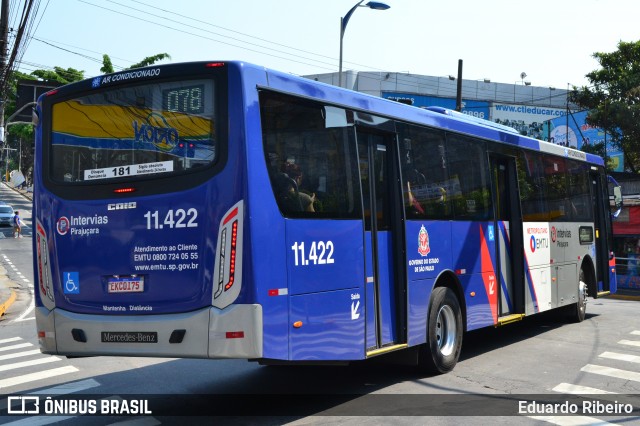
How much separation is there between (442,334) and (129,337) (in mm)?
4376

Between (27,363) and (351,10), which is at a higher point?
(351,10)

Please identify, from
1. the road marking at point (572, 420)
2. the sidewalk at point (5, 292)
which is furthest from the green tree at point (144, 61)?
the road marking at point (572, 420)

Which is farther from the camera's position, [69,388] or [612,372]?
[612,372]

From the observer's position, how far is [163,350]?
259 inches

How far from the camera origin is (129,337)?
6766 mm

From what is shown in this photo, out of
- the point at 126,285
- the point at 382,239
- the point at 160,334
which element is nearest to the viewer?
the point at 160,334

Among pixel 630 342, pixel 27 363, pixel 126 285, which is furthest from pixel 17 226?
pixel 126 285

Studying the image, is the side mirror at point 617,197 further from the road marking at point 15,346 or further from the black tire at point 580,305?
the road marking at point 15,346

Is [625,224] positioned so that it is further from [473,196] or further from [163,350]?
[163,350]

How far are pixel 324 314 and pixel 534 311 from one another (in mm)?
6167

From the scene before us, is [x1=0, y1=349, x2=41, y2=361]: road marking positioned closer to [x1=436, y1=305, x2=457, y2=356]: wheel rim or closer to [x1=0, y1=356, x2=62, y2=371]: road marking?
[x1=0, y1=356, x2=62, y2=371]: road marking

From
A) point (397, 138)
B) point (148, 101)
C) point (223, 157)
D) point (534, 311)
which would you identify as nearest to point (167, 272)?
point (223, 157)

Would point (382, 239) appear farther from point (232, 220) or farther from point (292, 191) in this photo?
point (232, 220)

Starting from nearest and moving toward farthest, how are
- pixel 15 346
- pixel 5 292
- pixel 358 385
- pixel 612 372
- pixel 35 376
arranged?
pixel 358 385 < pixel 612 372 < pixel 35 376 < pixel 15 346 < pixel 5 292
